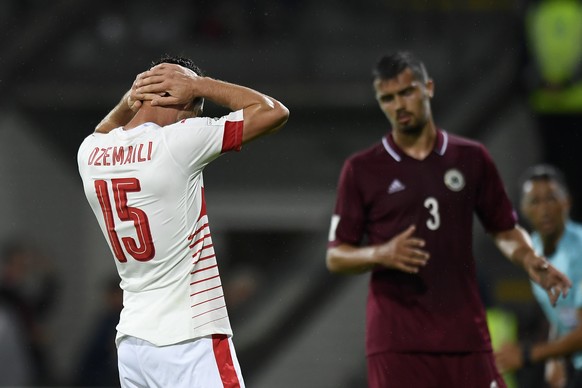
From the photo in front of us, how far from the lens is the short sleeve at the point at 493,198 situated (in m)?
5.20

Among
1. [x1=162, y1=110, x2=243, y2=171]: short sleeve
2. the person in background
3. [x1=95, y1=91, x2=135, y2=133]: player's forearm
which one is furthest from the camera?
the person in background

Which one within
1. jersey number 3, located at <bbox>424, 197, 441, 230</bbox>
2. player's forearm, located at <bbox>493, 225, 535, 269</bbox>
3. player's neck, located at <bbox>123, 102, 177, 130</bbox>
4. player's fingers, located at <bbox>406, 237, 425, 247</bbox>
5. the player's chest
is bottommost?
player's forearm, located at <bbox>493, 225, 535, 269</bbox>

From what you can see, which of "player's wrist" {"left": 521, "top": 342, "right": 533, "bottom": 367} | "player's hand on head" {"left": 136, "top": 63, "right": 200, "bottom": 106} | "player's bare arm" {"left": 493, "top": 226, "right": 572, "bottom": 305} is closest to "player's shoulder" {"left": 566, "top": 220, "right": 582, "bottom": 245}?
"player's wrist" {"left": 521, "top": 342, "right": 533, "bottom": 367}

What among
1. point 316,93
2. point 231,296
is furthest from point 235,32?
point 231,296

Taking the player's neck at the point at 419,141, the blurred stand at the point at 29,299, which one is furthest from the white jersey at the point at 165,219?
the blurred stand at the point at 29,299

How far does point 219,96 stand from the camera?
13.8ft

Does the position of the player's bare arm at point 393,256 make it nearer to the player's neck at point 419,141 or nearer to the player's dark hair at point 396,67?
the player's neck at point 419,141

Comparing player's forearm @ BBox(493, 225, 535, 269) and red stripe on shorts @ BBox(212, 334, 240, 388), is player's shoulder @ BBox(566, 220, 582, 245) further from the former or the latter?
red stripe on shorts @ BBox(212, 334, 240, 388)

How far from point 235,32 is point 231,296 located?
11.8 ft

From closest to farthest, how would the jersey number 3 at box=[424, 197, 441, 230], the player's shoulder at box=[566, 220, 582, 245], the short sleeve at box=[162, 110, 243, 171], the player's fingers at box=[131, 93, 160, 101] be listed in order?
the short sleeve at box=[162, 110, 243, 171]
the player's fingers at box=[131, 93, 160, 101]
the jersey number 3 at box=[424, 197, 441, 230]
the player's shoulder at box=[566, 220, 582, 245]

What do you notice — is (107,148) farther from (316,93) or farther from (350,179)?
(316,93)

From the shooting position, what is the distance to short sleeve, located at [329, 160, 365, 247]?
525 cm

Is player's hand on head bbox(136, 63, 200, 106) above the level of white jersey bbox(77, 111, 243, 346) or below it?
above

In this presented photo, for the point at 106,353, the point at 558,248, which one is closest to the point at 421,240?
the point at 558,248
